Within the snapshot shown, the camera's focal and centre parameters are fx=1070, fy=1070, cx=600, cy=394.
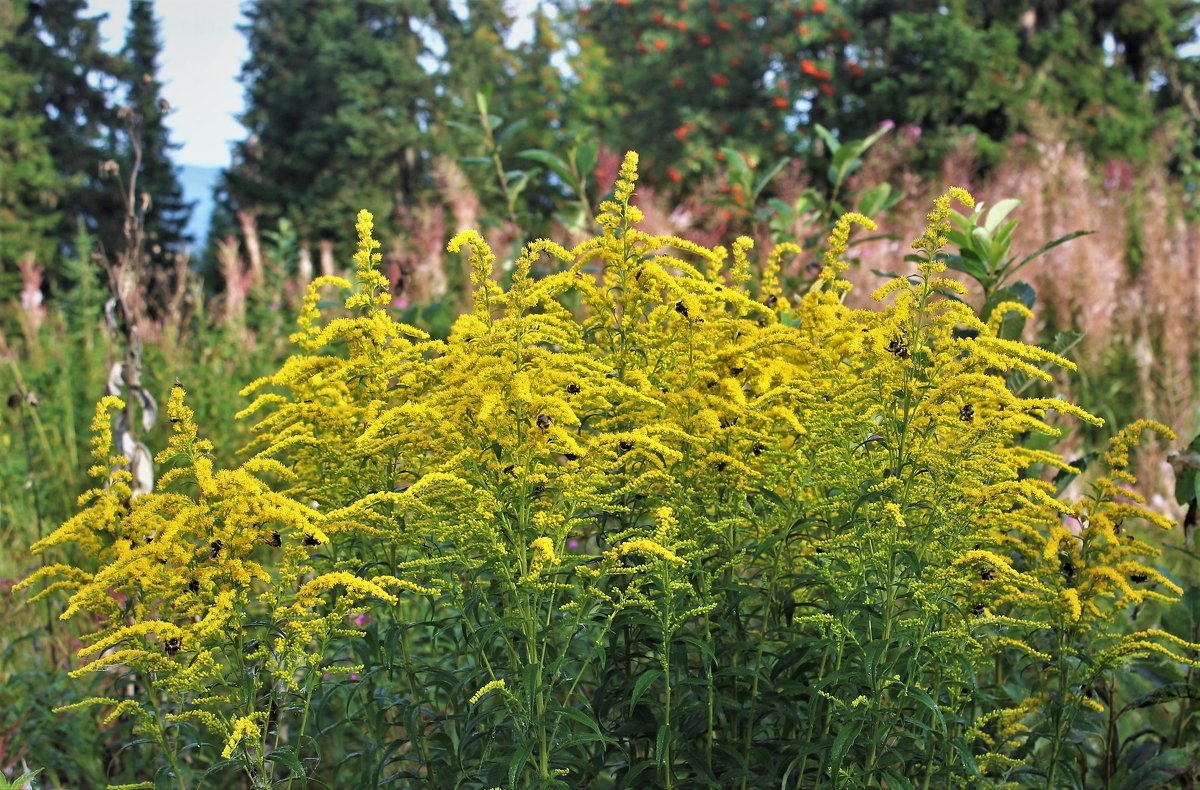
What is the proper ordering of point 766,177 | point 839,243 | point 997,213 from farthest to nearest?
point 766,177
point 997,213
point 839,243

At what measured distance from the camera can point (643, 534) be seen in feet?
9.14

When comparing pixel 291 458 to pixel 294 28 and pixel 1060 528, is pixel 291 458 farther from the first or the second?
pixel 294 28

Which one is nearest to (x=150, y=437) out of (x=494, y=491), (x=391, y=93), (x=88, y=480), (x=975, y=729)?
(x=88, y=480)

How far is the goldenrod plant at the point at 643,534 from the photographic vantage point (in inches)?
102

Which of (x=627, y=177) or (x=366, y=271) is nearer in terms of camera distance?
(x=627, y=177)

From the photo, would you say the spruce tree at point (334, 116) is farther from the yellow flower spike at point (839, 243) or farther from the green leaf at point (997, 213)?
the yellow flower spike at point (839, 243)

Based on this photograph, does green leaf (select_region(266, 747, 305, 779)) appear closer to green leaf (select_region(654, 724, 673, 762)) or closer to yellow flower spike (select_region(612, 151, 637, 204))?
green leaf (select_region(654, 724, 673, 762))

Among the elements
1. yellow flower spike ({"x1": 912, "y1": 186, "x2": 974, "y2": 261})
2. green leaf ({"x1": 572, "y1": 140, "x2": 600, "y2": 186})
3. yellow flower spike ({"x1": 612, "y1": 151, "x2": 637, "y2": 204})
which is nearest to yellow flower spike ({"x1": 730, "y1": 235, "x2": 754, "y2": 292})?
yellow flower spike ({"x1": 612, "y1": 151, "x2": 637, "y2": 204})

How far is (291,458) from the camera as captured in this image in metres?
3.12

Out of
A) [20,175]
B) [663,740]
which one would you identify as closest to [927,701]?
[663,740]

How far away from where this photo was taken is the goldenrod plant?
258 centimetres

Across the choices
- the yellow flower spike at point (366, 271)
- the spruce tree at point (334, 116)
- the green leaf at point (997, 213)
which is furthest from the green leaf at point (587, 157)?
the spruce tree at point (334, 116)

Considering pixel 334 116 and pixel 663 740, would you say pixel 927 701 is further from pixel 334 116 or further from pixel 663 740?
pixel 334 116

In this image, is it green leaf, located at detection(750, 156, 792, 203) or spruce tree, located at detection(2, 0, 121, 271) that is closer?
green leaf, located at detection(750, 156, 792, 203)
